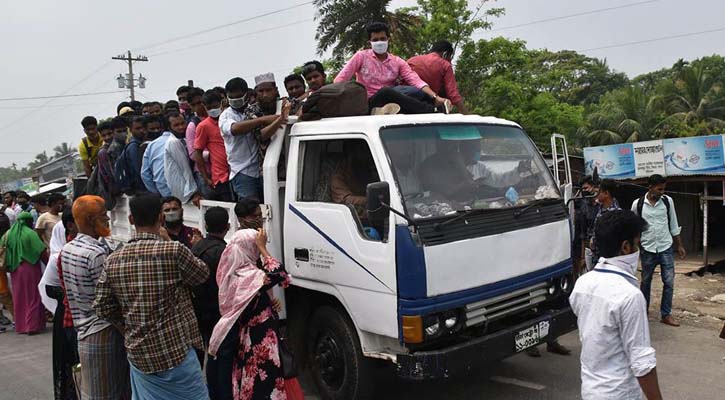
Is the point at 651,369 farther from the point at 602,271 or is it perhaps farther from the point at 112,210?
the point at 112,210

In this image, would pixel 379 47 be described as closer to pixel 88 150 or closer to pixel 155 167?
pixel 155 167

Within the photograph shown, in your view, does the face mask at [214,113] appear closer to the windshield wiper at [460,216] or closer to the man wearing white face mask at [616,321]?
the windshield wiper at [460,216]

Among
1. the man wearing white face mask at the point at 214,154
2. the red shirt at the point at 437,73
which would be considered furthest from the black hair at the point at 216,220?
the red shirt at the point at 437,73

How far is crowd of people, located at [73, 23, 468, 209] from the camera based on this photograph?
4.93 metres

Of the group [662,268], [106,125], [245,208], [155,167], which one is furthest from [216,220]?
[662,268]

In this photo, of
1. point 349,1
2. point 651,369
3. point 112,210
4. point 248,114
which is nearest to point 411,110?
point 248,114

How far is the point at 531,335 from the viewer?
4082 mm

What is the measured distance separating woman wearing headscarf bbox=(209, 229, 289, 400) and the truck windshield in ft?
3.43

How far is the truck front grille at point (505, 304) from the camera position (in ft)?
12.7

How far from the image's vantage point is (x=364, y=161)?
4.17 metres

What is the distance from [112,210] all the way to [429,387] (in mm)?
4523

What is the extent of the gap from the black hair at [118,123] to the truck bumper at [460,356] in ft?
16.8

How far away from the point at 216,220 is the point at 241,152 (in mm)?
1150

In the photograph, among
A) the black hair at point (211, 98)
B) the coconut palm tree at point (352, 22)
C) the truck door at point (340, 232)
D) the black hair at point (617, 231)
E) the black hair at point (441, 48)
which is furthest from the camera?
the coconut palm tree at point (352, 22)
